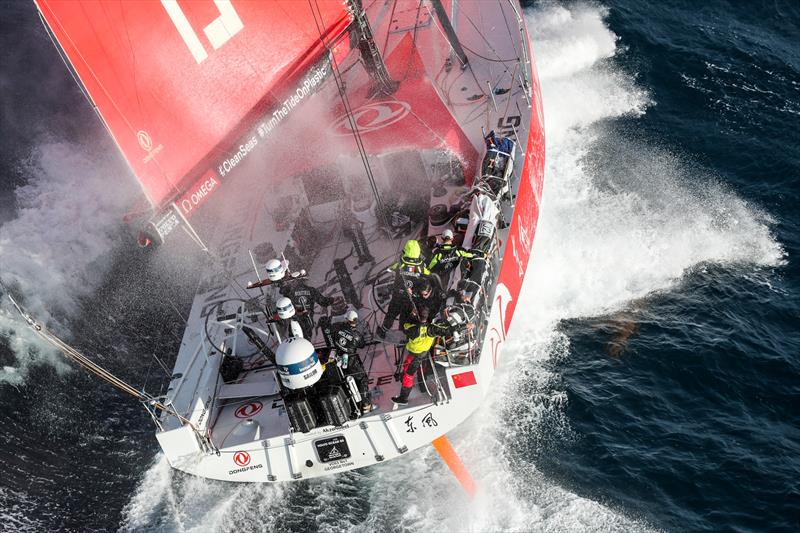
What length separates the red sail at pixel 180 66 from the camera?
332 inches

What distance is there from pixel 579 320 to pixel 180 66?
23.5 feet

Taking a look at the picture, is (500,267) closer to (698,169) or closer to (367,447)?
(367,447)

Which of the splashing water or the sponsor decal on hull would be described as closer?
the splashing water

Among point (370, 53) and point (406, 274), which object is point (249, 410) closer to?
point (406, 274)

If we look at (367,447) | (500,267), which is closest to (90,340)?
(367,447)

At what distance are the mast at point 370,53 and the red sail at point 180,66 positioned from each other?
0.61m

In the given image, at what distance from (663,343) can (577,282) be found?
6.09ft

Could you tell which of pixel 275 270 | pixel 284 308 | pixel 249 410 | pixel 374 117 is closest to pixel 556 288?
pixel 374 117

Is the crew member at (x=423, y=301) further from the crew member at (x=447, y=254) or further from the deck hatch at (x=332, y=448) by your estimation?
the deck hatch at (x=332, y=448)

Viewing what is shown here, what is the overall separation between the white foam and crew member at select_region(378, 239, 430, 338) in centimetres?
579

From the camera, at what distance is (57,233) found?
14.6 m

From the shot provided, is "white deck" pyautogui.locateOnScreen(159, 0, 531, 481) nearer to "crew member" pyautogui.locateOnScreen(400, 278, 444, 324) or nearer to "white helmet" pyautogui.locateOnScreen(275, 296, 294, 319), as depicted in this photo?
"crew member" pyautogui.locateOnScreen(400, 278, 444, 324)

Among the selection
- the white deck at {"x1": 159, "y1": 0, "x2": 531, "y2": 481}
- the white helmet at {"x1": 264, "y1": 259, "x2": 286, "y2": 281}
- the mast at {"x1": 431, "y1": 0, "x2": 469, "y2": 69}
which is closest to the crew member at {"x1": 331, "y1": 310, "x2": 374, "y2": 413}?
the white deck at {"x1": 159, "y1": 0, "x2": 531, "y2": 481}

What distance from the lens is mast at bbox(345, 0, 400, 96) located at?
11.3 metres
